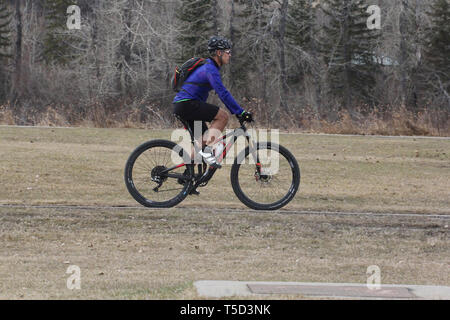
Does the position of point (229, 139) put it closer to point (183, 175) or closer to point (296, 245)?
point (183, 175)


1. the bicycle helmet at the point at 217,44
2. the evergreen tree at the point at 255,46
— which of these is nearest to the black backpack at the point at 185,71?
the bicycle helmet at the point at 217,44

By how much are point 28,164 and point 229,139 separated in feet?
28.6

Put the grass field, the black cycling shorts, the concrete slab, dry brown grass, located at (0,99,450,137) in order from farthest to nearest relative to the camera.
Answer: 1. dry brown grass, located at (0,99,450,137)
2. the black cycling shorts
3. the grass field
4. the concrete slab

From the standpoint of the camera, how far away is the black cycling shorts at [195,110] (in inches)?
350

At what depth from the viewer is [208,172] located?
30.5 ft

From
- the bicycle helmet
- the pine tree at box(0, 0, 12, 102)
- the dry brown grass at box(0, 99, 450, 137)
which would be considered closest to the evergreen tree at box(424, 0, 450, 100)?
the dry brown grass at box(0, 99, 450, 137)

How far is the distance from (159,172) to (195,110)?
940 millimetres

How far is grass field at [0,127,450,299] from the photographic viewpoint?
27.1 ft

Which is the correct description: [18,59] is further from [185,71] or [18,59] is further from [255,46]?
[185,71]

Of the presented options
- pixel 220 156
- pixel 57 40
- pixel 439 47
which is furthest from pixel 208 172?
pixel 57 40

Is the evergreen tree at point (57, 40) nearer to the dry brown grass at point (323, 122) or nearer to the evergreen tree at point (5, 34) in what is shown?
the evergreen tree at point (5, 34)

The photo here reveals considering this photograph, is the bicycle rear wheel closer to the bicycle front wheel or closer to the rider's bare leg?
the rider's bare leg

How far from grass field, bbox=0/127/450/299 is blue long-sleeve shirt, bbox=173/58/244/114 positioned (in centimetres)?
182

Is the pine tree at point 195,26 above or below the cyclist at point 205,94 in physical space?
above
